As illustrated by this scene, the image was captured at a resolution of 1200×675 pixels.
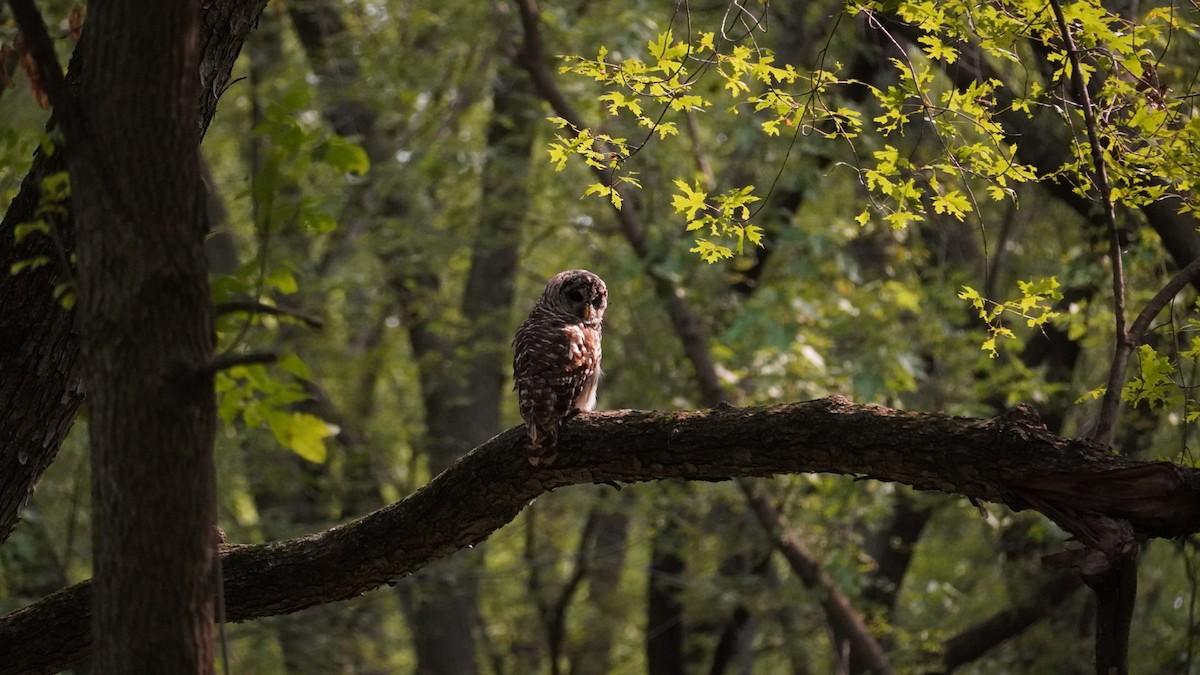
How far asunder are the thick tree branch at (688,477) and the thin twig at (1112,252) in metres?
0.34

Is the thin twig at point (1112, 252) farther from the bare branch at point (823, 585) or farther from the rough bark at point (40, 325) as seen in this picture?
the bare branch at point (823, 585)

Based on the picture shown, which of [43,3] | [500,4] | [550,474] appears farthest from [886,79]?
[550,474]

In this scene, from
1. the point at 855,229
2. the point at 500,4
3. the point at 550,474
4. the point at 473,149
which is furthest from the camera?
the point at 473,149

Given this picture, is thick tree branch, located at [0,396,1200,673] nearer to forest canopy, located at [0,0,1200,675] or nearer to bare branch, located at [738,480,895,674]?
forest canopy, located at [0,0,1200,675]

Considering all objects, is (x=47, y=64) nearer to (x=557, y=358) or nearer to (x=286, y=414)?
(x=286, y=414)

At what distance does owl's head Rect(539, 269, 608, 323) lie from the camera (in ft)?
18.3

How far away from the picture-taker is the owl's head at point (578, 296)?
5582 millimetres

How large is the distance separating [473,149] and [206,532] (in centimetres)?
988

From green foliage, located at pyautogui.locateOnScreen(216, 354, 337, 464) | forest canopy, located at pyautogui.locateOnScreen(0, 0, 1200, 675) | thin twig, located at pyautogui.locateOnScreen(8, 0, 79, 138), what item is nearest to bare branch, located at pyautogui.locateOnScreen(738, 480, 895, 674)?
forest canopy, located at pyautogui.locateOnScreen(0, 0, 1200, 675)

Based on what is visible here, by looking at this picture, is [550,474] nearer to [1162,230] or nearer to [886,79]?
[1162,230]

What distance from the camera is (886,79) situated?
9.98 m

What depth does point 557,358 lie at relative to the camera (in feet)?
15.6

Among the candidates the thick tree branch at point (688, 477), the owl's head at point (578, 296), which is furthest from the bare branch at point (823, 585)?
the thick tree branch at point (688, 477)

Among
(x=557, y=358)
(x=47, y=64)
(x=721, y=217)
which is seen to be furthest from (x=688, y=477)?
(x=47, y=64)
